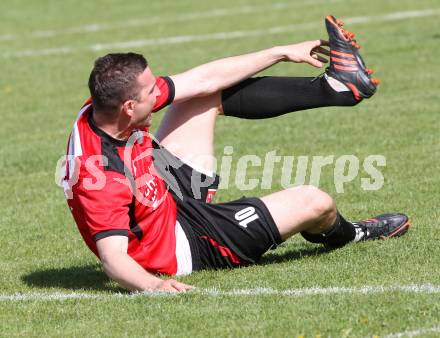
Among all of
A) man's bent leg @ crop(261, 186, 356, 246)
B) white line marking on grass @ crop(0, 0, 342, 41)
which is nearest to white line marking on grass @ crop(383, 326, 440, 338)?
man's bent leg @ crop(261, 186, 356, 246)

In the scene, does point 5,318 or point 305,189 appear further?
point 305,189

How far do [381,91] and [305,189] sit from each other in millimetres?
6800

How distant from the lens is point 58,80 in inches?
611

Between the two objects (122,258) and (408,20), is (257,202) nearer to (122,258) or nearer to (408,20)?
(122,258)

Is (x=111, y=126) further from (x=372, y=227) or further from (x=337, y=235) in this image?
(x=372, y=227)

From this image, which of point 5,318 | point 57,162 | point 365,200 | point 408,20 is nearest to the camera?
Result: point 5,318

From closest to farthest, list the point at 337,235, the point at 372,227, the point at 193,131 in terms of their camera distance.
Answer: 1. the point at 337,235
2. the point at 193,131
3. the point at 372,227

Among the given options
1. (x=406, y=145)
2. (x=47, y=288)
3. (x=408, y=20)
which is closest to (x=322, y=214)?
(x=47, y=288)

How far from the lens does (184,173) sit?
6609 mm

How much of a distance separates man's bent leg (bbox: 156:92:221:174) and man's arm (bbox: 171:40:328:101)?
18cm

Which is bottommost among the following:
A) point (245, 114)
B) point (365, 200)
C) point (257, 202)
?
point (365, 200)

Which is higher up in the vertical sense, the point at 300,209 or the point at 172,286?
the point at 300,209

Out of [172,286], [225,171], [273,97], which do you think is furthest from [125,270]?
[225,171]

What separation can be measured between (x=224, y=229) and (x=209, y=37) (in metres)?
12.9
